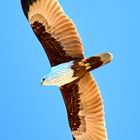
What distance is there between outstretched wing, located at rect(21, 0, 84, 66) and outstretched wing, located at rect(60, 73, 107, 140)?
655 millimetres

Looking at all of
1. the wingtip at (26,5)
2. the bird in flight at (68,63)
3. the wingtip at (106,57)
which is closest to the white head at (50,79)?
the bird in flight at (68,63)

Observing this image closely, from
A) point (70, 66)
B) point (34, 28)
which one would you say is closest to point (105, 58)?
point (70, 66)

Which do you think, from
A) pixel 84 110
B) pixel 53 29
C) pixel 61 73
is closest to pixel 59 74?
pixel 61 73

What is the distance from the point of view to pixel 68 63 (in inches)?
559

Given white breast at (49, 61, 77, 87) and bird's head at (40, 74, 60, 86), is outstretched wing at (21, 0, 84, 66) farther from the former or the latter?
bird's head at (40, 74, 60, 86)

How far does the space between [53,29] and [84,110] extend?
194cm

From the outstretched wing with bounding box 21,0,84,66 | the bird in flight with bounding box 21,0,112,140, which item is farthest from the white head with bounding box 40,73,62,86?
the outstretched wing with bounding box 21,0,84,66

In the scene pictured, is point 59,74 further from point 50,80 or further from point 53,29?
point 53,29

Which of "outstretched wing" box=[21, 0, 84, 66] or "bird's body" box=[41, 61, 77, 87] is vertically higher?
"outstretched wing" box=[21, 0, 84, 66]

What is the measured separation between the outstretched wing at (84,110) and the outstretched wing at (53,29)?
655 millimetres

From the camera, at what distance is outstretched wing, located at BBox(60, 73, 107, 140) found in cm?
1442

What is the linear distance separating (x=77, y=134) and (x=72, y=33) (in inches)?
93.6

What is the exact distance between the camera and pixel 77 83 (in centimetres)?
1454

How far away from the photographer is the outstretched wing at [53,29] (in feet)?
46.2
